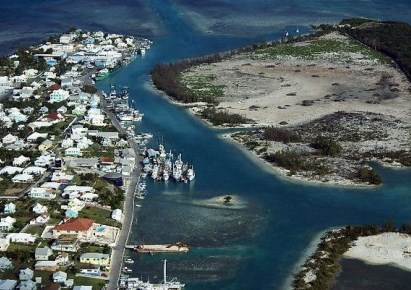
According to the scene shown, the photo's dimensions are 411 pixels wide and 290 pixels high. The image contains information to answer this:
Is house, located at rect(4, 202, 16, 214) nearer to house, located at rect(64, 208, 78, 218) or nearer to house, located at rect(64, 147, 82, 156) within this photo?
house, located at rect(64, 208, 78, 218)

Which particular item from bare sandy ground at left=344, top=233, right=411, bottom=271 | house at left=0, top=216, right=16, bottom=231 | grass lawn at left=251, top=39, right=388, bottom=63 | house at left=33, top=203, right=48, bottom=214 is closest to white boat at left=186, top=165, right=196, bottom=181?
house at left=33, top=203, right=48, bottom=214

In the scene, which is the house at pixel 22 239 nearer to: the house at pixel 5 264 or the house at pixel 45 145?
the house at pixel 5 264

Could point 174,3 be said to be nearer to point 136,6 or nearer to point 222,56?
point 136,6

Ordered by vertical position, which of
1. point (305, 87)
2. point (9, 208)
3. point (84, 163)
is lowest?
point (9, 208)

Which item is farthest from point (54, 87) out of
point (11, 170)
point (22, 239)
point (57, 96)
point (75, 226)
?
point (22, 239)

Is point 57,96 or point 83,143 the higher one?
point 57,96

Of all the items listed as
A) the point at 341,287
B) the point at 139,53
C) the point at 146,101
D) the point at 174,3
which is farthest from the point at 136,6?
the point at 341,287

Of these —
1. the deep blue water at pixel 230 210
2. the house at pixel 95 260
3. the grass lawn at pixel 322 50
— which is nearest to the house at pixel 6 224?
the house at pixel 95 260

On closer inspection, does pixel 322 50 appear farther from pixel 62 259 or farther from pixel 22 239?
pixel 62 259
